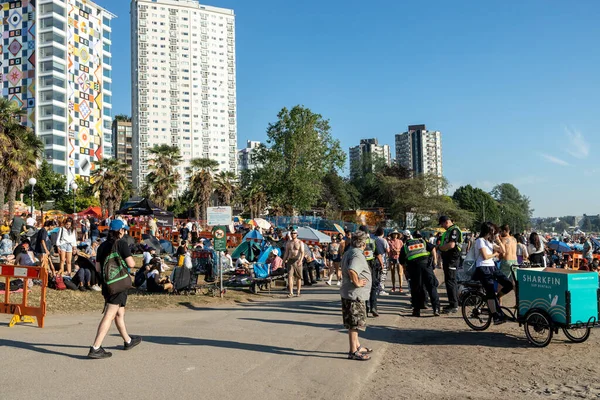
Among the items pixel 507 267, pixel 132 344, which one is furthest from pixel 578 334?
pixel 132 344

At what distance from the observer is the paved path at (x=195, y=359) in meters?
5.50

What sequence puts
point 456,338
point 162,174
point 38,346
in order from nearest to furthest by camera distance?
point 38,346, point 456,338, point 162,174

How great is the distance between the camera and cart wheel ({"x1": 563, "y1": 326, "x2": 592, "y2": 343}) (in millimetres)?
7695

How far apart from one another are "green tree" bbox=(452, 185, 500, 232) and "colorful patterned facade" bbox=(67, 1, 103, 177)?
76.0 metres

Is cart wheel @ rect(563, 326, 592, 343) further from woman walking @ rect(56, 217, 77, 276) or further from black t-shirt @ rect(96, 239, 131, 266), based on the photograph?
woman walking @ rect(56, 217, 77, 276)

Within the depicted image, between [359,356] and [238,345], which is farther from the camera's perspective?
[238,345]

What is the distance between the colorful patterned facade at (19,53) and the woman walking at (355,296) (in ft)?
341

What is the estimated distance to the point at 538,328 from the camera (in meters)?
7.68

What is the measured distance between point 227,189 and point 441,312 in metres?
54.2

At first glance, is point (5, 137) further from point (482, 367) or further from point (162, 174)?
point (482, 367)

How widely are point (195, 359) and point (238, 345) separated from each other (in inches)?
40.4

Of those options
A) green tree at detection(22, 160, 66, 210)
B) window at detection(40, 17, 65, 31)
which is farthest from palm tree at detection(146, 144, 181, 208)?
window at detection(40, 17, 65, 31)

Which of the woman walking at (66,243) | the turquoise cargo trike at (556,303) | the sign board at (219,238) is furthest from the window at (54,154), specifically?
the turquoise cargo trike at (556,303)

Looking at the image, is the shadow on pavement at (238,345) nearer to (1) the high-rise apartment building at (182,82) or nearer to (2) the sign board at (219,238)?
(2) the sign board at (219,238)
